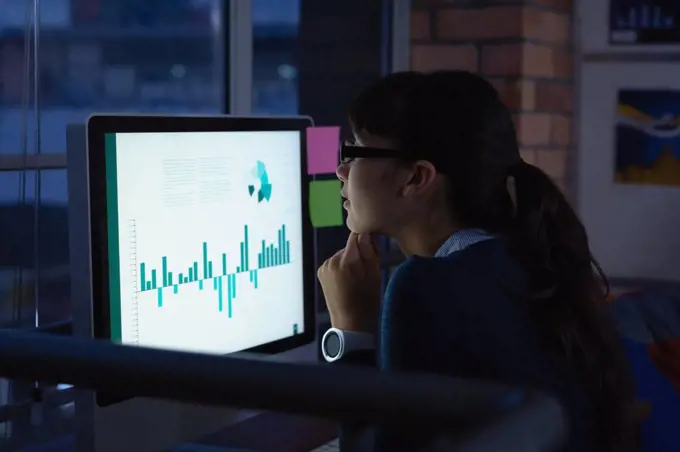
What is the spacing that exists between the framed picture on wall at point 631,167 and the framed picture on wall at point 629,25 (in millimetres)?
46

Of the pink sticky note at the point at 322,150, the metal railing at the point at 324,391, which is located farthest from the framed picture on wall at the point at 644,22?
the metal railing at the point at 324,391

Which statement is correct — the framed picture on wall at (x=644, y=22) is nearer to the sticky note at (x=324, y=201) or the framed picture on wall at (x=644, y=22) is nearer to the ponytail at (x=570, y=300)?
the sticky note at (x=324, y=201)

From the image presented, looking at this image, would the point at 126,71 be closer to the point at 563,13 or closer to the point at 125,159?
the point at 125,159

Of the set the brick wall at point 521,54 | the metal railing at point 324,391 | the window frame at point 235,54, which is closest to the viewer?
the metal railing at point 324,391

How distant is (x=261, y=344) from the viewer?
63.8 inches

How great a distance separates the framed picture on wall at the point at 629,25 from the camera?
8.34 feet

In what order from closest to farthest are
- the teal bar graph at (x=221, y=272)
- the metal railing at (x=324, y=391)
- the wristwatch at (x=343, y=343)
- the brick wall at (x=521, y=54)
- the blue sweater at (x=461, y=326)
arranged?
the metal railing at (x=324, y=391) < the blue sweater at (x=461, y=326) < the teal bar graph at (x=221, y=272) < the wristwatch at (x=343, y=343) < the brick wall at (x=521, y=54)

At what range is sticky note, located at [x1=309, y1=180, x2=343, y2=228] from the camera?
1.71 metres

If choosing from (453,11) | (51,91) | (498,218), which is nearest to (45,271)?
(51,91)

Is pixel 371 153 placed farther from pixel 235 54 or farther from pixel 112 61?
pixel 235 54

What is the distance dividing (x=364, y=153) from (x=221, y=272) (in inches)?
11.1

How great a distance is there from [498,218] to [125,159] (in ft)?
1.56

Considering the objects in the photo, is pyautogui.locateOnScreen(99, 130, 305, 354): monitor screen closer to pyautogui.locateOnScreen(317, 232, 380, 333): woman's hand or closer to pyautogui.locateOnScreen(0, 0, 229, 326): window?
pyautogui.locateOnScreen(317, 232, 380, 333): woman's hand

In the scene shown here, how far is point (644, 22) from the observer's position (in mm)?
2566
